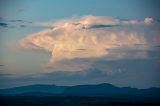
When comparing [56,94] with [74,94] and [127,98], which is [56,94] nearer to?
[74,94]

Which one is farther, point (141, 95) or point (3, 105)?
point (141, 95)

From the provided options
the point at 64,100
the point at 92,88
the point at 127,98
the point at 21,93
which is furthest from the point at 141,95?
the point at 21,93

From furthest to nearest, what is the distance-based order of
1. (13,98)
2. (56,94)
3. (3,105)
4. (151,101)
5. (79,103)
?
(56,94), (79,103), (13,98), (151,101), (3,105)

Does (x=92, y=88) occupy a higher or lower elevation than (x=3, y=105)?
higher

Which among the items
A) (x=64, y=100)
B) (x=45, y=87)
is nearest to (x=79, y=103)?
(x=64, y=100)

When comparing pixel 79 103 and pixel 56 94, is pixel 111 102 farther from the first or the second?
pixel 56 94

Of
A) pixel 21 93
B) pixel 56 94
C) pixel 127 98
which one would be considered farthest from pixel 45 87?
pixel 127 98

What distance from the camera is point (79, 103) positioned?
44.0 feet

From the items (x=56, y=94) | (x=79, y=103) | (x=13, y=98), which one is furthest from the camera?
(x=56, y=94)

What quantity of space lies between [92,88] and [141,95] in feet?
6.70

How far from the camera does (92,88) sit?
1366 cm

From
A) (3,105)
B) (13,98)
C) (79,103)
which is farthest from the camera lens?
(79,103)

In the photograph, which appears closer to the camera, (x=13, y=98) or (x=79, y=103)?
(x=13, y=98)

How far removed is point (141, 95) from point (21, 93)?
4676 millimetres
